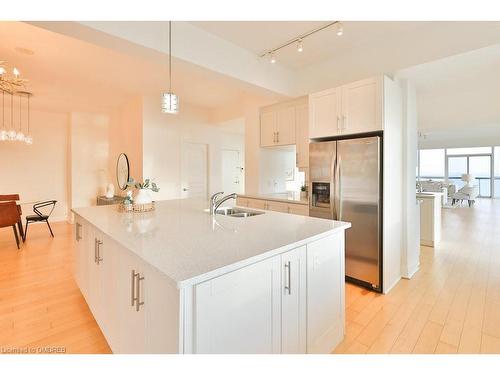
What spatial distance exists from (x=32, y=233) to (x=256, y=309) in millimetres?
5937

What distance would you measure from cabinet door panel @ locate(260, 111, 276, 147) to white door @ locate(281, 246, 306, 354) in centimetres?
297

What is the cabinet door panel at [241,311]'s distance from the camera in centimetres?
106

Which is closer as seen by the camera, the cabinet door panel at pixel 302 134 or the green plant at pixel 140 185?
the green plant at pixel 140 185

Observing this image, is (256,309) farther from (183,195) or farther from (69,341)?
(183,195)

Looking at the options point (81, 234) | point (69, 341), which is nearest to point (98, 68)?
point (81, 234)

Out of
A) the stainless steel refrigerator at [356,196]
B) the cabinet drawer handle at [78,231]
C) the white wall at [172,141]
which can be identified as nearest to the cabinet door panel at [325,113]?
the stainless steel refrigerator at [356,196]

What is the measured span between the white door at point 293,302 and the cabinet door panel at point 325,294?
0.06m

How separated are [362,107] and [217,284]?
251 centimetres

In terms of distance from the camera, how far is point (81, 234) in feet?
7.78

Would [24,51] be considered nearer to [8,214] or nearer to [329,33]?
[8,214]

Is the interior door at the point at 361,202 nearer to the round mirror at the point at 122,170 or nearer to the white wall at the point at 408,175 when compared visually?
the white wall at the point at 408,175

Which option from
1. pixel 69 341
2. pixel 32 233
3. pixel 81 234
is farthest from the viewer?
pixel 32 233
